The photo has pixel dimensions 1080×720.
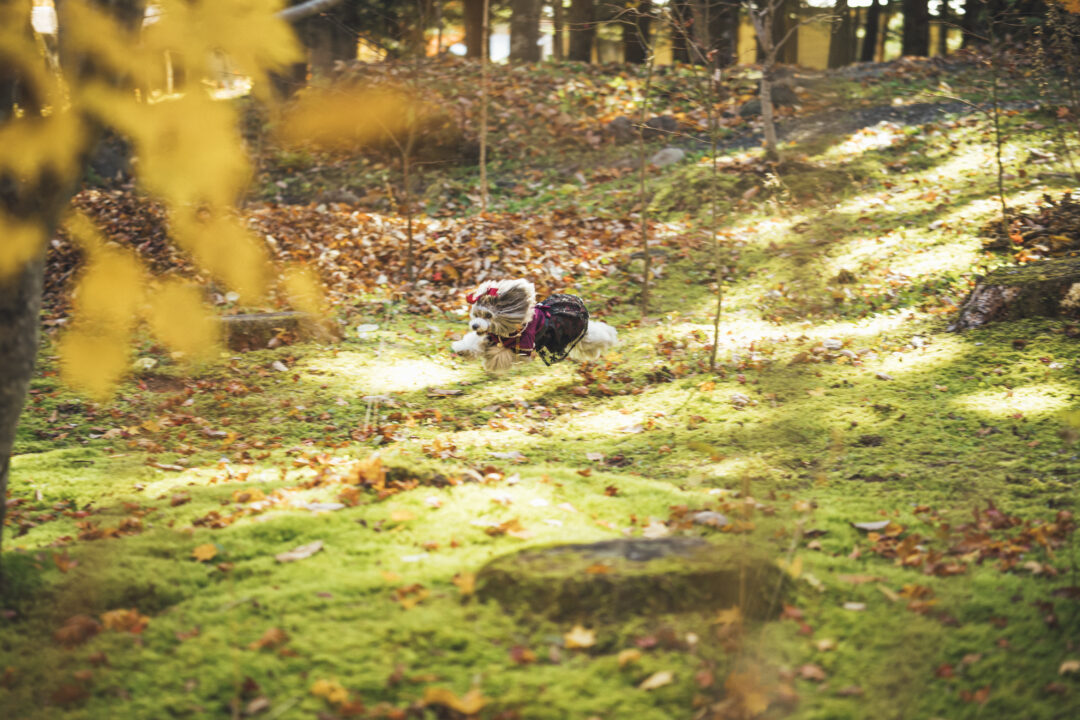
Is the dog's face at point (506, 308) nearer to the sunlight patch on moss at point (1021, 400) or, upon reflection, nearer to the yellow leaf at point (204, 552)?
the yellow leaf at point (204, 552)

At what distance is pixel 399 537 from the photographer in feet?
11.4

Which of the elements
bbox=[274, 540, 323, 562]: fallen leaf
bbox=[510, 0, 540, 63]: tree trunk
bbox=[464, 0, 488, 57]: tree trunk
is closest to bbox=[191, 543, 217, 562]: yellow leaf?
bbox=[274, 540, 323, 562]: fallen leaf

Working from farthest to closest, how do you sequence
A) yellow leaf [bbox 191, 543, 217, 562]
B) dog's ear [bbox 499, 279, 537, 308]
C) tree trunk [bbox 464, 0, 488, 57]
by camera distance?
1. tree trunk [bbox 464, 0, 488, 57]
2. dog's ear [bbox 499, 279, 537, 308]
3. yellow leaf [bbox 191, 543, 217, 562]

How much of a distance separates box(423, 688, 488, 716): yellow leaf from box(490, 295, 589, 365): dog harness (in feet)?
11.8

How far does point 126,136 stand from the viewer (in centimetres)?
222

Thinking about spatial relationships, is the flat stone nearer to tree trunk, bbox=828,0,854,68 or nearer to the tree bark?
the tree bark

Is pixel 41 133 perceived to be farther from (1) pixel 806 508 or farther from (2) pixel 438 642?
(1) pixel 806 508

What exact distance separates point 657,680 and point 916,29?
2133 centimetres

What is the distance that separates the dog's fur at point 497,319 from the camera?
5.64 metres

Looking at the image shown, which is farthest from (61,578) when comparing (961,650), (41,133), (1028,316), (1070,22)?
(1070,22)

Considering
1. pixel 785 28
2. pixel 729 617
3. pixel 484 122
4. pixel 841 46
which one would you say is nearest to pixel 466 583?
pixel 729 617

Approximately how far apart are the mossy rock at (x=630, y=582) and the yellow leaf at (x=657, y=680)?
0.27 meters

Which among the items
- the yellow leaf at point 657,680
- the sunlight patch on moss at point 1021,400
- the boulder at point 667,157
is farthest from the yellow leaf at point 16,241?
the boulder at point 667,157

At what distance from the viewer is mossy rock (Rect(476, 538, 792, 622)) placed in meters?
2.81
